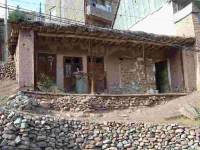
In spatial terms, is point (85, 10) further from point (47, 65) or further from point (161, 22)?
point (47, 65)

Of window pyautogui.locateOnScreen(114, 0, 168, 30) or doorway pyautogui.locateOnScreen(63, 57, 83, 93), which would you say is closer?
doorway pyautogui.locateOnScreen(63, 57, 83, 93)

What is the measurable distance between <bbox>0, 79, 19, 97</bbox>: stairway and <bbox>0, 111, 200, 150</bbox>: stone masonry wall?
3970 millimetres

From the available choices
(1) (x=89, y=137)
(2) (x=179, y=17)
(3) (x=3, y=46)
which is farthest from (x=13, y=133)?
(3) (x=3, y=46)

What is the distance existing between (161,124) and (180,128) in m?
0.74

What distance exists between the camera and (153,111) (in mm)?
19453

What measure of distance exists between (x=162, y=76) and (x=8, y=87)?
934 cm

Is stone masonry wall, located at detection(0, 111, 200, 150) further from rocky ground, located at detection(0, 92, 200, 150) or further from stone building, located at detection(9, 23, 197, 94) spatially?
stone building, located at detection(9, 23, 197, 94)

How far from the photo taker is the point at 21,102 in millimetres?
17625

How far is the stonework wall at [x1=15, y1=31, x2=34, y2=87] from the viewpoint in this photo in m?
19.7

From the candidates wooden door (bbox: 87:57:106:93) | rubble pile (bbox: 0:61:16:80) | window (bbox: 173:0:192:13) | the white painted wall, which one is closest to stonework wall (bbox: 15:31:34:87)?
wooden door (bbox: 87:57:106:93)

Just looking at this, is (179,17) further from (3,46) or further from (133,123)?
(3,46)

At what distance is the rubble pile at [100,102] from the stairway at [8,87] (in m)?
2.24

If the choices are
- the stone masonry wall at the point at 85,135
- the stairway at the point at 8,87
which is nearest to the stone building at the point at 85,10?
the stairway at the point at 8,87

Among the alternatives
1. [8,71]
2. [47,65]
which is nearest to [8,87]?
[47,65]
